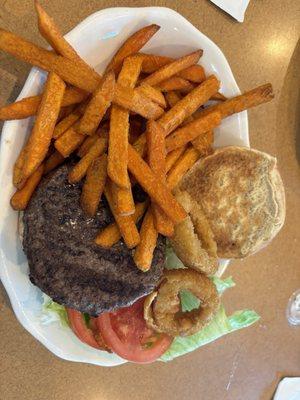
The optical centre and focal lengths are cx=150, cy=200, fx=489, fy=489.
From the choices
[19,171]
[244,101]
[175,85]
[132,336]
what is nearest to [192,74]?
[175,85]

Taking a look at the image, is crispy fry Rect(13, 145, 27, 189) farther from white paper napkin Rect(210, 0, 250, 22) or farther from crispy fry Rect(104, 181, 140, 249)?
white paper napkin Rect(210, 0, 250, 22)

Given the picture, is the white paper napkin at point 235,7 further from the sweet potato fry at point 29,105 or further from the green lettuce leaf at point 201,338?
the green lettuce leaf at point 201,338

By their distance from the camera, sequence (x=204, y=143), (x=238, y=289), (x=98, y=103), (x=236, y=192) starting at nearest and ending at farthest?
(x=98, y=103), (x=204, y=143), (x=236, y=192), (x=238, y=289)

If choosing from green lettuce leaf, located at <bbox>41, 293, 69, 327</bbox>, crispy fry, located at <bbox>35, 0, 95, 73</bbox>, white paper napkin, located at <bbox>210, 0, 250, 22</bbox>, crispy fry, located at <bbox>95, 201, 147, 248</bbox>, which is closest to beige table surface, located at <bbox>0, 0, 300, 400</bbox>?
white paper napkin, located at <bbox>210, 0, 250, 22</bbox>

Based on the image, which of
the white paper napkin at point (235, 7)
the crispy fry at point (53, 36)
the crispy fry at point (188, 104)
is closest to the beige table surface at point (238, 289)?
the white paper napkin at point (235, 7)

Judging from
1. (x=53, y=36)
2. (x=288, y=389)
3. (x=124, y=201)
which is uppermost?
(x=53, y=36)

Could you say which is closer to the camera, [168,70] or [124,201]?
[124,201]

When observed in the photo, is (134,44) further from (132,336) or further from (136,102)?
(132,336)
